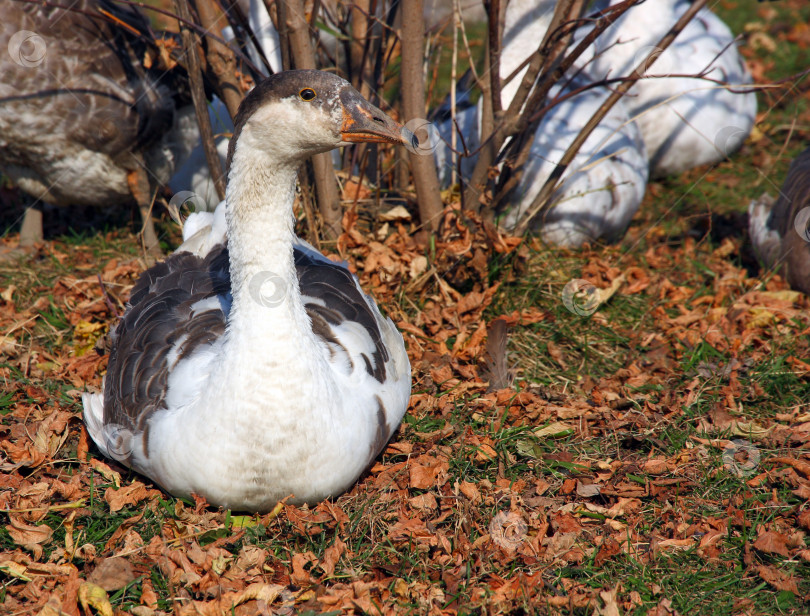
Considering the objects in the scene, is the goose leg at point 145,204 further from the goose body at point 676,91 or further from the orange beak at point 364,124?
the goose body at point 676,91

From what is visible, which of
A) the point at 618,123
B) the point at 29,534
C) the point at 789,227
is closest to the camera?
the point at 29,534

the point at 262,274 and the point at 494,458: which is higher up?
the point at 262,274

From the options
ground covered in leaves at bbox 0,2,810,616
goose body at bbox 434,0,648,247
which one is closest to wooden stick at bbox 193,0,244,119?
ground covered in leaves at bbox 0,2,810,616

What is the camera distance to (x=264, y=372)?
2.76 metres

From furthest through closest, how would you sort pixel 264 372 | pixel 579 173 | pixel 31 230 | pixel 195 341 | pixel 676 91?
pixel 676 91 → pixel 31 230 → pixel 579 173 → pixel 195 341 → pixel 264 372

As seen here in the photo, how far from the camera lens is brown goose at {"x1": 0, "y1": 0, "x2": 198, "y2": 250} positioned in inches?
166

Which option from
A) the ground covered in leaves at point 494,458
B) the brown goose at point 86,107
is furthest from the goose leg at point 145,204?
the ground covered in leaves at point 494,458

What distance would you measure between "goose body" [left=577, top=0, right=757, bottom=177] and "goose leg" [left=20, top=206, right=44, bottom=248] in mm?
4187

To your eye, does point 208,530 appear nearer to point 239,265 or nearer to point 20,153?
point 239,265

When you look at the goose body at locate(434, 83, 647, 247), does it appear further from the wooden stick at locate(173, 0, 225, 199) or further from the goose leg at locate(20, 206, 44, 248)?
the goose leg at locate(20, 206, 44, 248)

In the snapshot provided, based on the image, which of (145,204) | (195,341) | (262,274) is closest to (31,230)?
(145,204)

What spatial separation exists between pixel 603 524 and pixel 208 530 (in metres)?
1.62

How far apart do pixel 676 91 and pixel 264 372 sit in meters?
4.63

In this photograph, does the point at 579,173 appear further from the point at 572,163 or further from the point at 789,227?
the point at 789,227
